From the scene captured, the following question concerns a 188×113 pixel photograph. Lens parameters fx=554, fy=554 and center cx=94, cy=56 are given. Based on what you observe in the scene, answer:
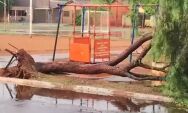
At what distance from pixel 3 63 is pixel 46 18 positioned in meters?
71.7

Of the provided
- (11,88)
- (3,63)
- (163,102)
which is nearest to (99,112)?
(163,102)

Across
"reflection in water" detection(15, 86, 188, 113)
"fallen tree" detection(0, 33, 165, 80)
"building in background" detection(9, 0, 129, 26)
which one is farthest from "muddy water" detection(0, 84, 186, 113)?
"building in background" detection(9, 0, 129, 26)

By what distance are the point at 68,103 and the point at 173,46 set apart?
3.10m

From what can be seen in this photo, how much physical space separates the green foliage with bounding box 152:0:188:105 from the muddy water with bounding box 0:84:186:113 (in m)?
0.59

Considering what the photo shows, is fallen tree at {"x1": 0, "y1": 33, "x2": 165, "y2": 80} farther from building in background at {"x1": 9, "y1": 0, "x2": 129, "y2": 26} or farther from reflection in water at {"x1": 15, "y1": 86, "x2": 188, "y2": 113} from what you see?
building in background at {"x1": 9, "y1": 0, "x2": 129, "y2": 26}

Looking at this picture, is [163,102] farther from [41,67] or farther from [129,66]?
[41,67]

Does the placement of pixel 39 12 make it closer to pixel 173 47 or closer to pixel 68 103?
pixel 68 103

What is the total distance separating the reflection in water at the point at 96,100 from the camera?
13.8 meters

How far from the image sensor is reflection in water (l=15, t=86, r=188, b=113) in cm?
1378

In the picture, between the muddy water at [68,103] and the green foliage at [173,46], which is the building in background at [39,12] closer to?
the muddy water at [68,103]

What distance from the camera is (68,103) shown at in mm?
14438

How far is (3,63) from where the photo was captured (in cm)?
2412

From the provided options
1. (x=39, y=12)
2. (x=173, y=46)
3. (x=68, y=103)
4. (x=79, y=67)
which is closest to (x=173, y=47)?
(x=173, y=46)

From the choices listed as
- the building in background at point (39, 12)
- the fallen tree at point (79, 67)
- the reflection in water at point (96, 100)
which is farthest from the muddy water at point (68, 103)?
the building in background at point (39, 12)
